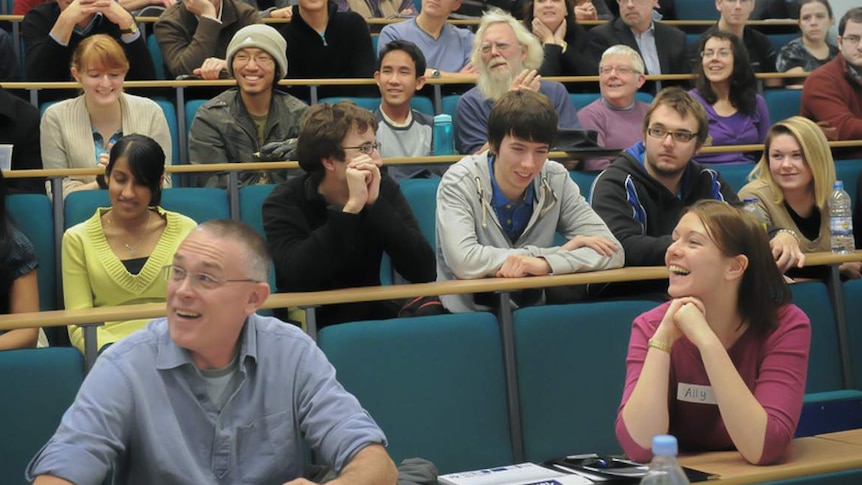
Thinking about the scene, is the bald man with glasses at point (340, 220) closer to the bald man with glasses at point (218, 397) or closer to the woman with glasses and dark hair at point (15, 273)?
the woman with glasses and dark hair at point (15, 273)

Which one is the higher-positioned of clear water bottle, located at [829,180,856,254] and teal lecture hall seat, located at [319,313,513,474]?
clear water bottle, located at [829,180,856,254]

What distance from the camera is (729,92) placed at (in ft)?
15.0

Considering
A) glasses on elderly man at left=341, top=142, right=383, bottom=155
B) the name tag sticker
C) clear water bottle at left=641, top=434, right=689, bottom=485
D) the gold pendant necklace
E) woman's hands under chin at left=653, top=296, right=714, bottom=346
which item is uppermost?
glasses on elderly man at left=341, top=142, right=383, bottom=155

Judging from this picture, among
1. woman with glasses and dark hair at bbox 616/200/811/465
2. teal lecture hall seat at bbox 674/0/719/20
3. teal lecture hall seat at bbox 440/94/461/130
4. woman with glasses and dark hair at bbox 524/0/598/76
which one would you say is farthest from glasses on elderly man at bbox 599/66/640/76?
teal lecture hall seat at bbox 674/0/719/20

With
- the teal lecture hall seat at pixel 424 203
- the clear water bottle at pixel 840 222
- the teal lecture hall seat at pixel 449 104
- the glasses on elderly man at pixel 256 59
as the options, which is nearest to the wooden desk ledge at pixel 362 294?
the clear water bottle at pixel 840 222

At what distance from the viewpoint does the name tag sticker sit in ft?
6.72

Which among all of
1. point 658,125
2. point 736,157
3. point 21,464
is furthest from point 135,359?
point 736,157

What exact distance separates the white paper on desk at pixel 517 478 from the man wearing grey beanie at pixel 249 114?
210cm

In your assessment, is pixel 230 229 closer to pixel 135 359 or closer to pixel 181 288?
pixel 181 288

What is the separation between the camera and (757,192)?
3430 mm

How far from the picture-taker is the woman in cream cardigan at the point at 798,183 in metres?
3.38

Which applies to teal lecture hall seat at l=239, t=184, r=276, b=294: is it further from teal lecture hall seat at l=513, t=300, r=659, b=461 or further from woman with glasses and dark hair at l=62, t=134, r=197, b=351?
teal lecture hall seat at l=513, t=300, r=659, b=461

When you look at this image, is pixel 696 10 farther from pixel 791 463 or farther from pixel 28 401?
pixel 28 401

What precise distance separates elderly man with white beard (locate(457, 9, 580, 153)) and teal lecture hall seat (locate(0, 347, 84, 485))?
2.25 m
